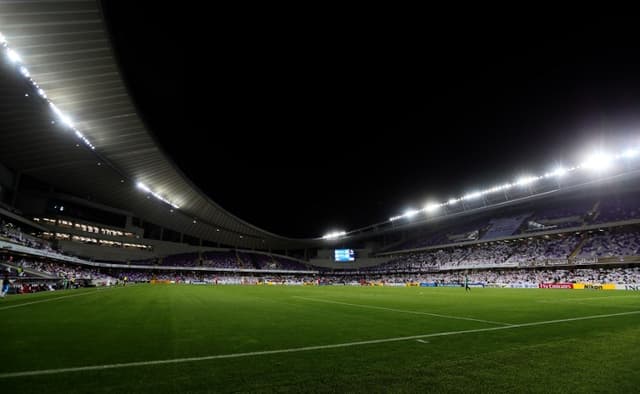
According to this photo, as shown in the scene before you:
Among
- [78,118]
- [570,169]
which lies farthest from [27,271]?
[570,169]

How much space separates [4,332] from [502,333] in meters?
11.0

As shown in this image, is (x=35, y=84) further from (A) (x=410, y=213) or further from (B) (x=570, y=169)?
(A) (x=410, y=213)

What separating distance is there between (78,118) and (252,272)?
59.2 m

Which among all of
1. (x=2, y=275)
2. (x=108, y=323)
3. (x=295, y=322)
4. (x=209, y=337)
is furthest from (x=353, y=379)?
(x=2, y=275)

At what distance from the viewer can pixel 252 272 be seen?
8056cm

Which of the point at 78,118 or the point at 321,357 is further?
the point at 78,118

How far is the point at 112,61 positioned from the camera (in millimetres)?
20781

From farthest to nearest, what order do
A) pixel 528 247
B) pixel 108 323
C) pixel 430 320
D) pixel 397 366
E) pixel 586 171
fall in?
pixel 528 247, pixel 586 171, pixel 430 320, pixel 108 323, pixel 397 366

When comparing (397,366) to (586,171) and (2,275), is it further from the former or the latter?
(586,171)

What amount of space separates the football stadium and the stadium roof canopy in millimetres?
156

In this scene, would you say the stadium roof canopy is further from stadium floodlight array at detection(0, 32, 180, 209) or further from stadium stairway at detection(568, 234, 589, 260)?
stadium stairway at detection(568, 234, 589, 260)

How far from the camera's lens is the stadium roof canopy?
17.4 meters

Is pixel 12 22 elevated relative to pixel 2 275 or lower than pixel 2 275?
elevated

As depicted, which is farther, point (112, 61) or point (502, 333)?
point (112, 61)
